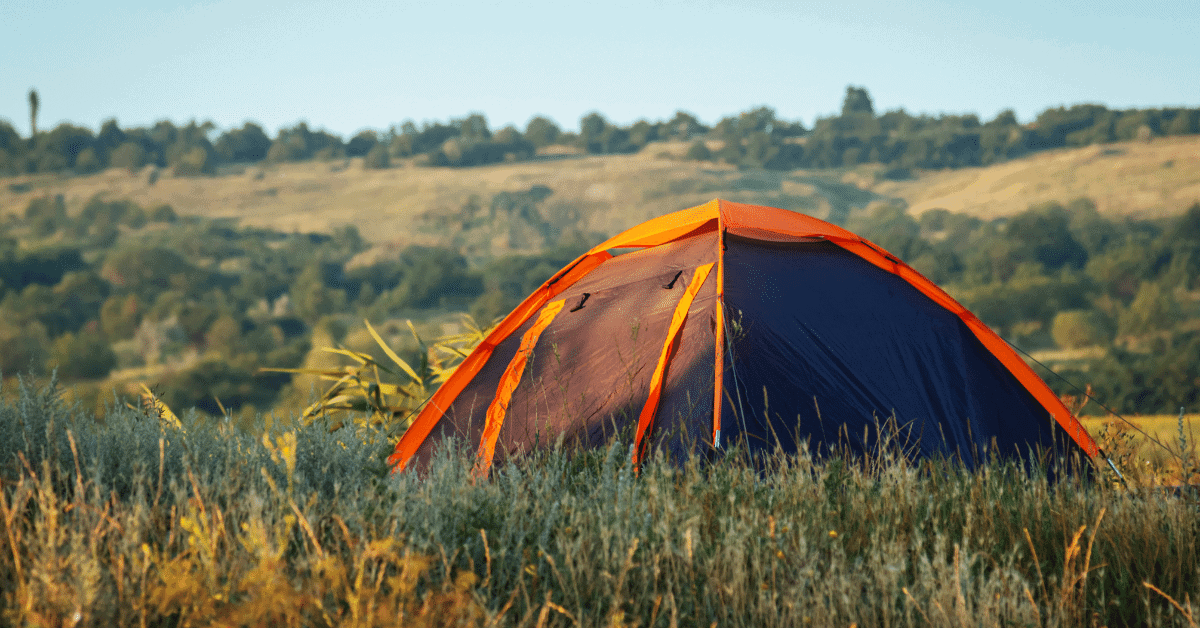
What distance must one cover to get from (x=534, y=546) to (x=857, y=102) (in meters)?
125

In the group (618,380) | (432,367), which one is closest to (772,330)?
(618,380)

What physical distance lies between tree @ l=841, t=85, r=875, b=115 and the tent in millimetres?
117333

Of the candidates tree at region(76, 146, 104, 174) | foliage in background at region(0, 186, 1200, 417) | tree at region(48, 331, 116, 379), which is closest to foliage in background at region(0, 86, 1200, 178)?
tree at region(76, 146, 104, 174)

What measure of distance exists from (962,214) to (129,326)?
66169 millimetres

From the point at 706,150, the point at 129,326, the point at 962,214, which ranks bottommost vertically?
the point at 129,326

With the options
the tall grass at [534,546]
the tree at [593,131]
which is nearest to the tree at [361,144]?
the tree at [593,131]

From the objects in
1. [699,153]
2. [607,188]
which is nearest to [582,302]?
[607,188]

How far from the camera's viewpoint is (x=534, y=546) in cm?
259

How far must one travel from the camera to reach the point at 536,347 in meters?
4.81

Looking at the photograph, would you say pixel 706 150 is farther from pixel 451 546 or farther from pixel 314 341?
pixel 451 546

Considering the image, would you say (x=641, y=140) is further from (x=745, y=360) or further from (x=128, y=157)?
(x=745, y=360)

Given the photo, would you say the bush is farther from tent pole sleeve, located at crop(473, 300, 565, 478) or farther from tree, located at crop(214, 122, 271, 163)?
tent pole sleeve, located at crop(473, 300, 565, 478)

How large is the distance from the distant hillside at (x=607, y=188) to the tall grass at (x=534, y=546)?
66637mm

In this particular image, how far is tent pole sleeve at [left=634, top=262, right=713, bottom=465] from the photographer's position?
13.7 ft
